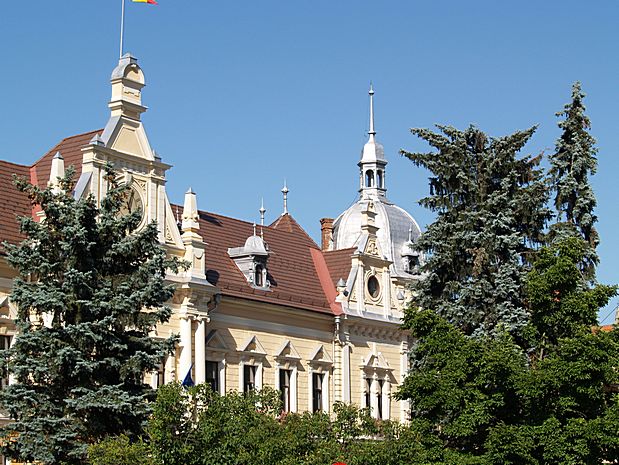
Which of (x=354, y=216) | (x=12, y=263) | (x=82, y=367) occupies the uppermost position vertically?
(x=354, y=216)

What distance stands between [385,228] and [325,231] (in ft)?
10.3

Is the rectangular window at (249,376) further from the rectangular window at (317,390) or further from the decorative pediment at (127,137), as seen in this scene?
the decorative pediment at (127,137)

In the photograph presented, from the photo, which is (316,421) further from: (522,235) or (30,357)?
(522,235)

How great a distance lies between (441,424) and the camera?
3750 centimetres

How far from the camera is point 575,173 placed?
46.3 m

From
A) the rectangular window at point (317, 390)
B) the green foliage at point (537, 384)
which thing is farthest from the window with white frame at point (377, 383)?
the green foliage at point (537, 384)

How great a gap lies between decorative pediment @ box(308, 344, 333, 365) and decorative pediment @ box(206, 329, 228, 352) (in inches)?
221

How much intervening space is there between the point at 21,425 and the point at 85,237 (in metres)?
5.00

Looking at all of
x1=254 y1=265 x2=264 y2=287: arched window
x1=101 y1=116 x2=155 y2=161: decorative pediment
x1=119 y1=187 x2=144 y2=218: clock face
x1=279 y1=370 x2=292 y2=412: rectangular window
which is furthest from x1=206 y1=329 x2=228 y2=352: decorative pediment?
x1=101 y1=116 x2=155 y2=161: decorative pediment

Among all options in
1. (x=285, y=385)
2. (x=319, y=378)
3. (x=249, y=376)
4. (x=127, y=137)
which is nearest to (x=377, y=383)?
(x=319, y=378)

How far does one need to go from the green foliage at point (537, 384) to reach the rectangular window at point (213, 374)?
44.3ft

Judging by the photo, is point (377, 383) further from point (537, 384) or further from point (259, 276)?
point (537, 384)

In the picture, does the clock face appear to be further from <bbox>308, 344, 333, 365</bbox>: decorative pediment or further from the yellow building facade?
<bbox>308, 344, 333, 365</bbox>: decorative pediment

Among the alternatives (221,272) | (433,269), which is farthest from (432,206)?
(221,272)
